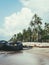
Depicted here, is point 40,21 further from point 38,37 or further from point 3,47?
point 3,47

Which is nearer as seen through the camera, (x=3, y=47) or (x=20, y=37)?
(x=3, y=47)

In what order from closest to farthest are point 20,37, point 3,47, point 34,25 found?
point 3,47, point 34,25, point 20,37

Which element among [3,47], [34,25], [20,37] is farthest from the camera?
[20,37]

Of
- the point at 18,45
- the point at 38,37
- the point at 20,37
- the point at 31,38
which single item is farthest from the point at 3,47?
the point at 20,37

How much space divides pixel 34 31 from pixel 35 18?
6292 millimetres

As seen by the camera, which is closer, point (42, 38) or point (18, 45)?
point (18, 45)

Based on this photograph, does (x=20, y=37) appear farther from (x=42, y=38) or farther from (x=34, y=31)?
(x=34, y=31)

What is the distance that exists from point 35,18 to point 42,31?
9890mm

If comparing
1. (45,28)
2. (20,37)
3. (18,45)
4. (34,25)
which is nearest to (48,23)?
(45,28)

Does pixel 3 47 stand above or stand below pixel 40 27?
below

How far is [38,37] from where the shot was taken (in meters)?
130

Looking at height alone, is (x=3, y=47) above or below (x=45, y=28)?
below

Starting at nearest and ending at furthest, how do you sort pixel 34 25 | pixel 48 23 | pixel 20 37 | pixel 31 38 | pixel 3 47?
pixel 3 47, pixel 34 25, pixel 48 23, pixel 31 38, pixel 20 37

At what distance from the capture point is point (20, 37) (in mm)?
172125
